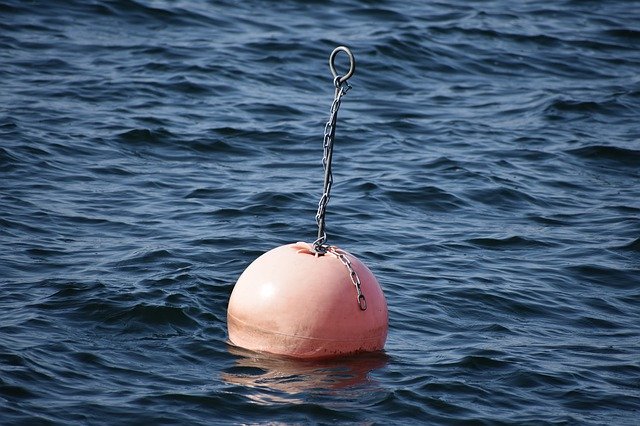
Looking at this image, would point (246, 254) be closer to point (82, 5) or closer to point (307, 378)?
point (307, 378)

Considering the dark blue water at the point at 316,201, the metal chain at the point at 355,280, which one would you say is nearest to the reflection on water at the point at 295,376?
the dark blue water at the point at 316,201

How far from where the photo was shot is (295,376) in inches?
268

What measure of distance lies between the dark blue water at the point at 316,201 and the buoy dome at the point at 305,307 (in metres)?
0.18

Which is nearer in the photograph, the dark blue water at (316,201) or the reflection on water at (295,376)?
the reflection on water at (295,376)

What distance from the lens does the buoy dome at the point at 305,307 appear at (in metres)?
6.73

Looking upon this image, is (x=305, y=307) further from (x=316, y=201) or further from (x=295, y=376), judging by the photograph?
(x=316, y=201)

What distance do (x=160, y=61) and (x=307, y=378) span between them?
9.35 metres

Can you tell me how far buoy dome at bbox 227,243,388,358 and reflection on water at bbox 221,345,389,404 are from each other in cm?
9

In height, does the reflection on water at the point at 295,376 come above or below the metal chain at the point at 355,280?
below

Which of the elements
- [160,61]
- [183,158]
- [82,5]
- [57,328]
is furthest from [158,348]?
[82,5]

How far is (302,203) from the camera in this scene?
35.8ft

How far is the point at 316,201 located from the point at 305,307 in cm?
437

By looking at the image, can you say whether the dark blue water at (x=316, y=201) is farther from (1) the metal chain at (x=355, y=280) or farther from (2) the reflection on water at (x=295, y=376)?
(1) the metal chain at (x=355, y=280)

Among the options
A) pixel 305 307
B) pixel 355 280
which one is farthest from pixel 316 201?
pixel 305 307
